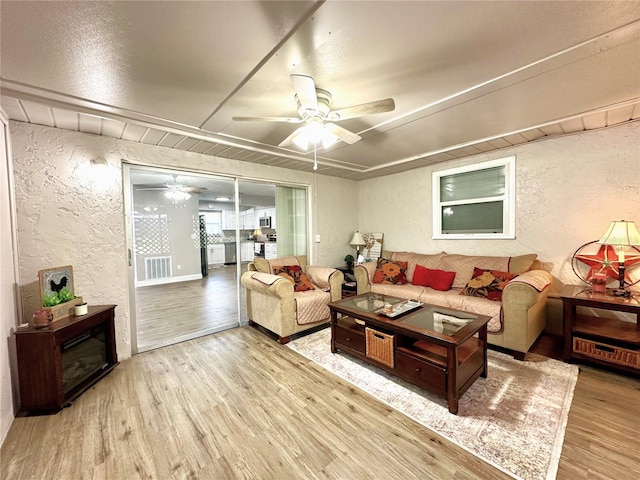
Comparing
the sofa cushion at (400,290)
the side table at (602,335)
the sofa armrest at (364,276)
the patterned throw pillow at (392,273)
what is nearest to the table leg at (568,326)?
the side table at (602,335)

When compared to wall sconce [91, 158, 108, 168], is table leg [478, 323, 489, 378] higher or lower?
lower

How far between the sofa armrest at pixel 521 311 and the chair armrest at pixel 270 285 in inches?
87.9

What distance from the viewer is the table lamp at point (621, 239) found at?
225cm

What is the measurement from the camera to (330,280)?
133 inches


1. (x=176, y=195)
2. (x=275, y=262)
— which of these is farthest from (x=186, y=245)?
(x=275, y=262)

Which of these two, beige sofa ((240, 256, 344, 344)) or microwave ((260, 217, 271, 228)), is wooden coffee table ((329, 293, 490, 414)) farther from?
microwave ((260, 217, 271, 228))

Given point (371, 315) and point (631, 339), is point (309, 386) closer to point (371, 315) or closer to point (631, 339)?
point (371, 315)

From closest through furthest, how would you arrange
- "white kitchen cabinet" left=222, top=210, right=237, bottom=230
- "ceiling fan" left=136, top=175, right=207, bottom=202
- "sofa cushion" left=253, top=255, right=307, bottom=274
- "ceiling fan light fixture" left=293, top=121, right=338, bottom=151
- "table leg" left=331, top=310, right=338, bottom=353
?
"ceiling fan light fixture" left=293, top=121, right=338, bottom=151
"table leg" left=331, top=310, right=338, bottom=353
"sofa cushion" left=253, top=255, right=307, bottom=274
"ceiling fan" left=136, top=175, right=207, bottom=202
"white kitchen cabinet" left=222, top=210, right=237, bottom=230

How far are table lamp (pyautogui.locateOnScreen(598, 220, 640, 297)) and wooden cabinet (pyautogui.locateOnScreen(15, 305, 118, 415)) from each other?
4.70 meters

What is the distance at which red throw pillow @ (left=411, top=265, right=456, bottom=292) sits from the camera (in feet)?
10.9

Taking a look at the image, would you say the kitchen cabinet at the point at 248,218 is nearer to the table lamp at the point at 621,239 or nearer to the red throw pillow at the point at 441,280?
the red throw pillow at the point at 441,280

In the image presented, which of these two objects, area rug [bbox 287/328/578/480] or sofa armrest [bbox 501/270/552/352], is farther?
sofa armrest [bbox 501/270/552/352]

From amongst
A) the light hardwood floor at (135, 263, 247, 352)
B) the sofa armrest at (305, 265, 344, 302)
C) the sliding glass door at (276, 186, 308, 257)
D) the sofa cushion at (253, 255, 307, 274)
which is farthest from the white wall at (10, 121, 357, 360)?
the sofa armrest at (305, 265, 344, 302)

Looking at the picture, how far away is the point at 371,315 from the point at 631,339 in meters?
2.16
